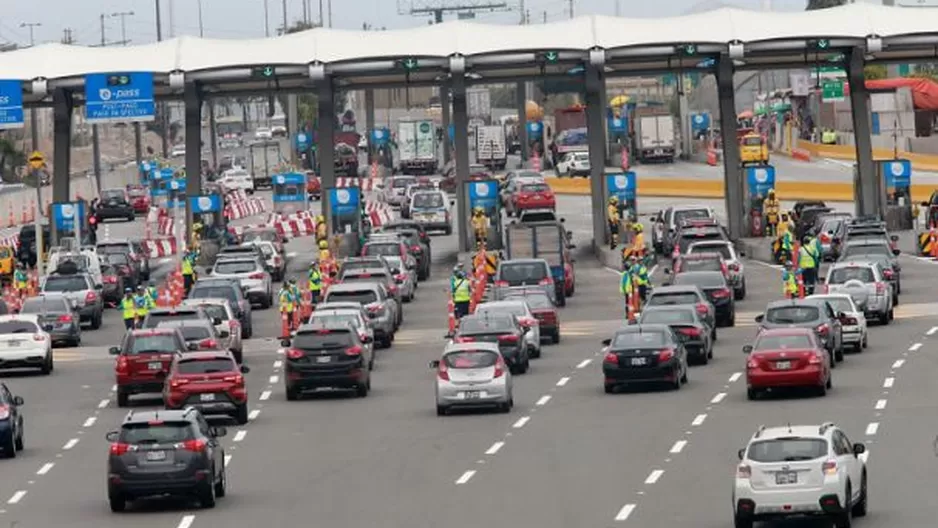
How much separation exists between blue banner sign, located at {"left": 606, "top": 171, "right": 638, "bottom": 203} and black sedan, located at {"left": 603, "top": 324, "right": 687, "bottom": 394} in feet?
129

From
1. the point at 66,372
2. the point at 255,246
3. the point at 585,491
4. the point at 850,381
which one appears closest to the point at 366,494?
the point at 585,491

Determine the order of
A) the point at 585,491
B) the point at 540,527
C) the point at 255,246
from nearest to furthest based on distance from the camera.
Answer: the point at 540,527 < the point at 585,491 < the point at 255,246

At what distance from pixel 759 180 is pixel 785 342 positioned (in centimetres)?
4275

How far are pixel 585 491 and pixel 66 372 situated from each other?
74.7 ft

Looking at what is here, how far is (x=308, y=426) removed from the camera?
4331 centimetres

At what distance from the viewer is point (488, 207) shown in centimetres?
8550

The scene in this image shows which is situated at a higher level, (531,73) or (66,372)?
(531,73)

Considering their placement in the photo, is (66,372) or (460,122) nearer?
(66,372)

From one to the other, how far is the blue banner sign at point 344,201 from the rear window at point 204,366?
41.2 meters

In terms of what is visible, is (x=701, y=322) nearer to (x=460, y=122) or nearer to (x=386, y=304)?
(x=386, y=304)

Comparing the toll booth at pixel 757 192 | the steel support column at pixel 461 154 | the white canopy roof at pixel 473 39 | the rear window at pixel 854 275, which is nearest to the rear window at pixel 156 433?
the rear window at pixel 854 275

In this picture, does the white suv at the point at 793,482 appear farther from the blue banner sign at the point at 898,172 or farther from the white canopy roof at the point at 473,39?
the blue banner sign at the point at 898,172

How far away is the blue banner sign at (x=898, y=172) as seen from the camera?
86.2 meters

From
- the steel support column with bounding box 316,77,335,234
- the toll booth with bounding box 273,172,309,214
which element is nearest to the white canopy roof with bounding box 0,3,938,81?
the steel support column with bounding box 316,77,335,234
